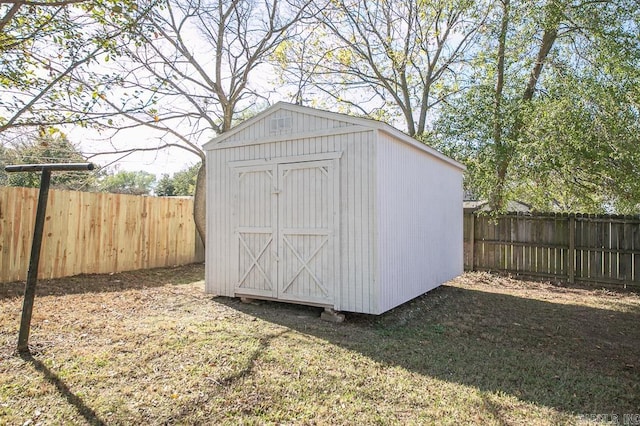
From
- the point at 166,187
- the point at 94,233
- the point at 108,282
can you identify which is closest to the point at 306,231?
the point at 108,282

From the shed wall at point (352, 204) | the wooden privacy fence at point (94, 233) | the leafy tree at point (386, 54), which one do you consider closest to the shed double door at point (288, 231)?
the shed wall at point (352, 204)

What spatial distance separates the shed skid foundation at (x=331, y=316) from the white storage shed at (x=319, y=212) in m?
0.11

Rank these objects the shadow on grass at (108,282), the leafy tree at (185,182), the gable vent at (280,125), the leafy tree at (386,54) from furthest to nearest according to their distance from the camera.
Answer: the leafy tree at (185,182) → the leafy tree at (386,54) → the shadow on grass at (108,282) → the gable vent at (280,125)

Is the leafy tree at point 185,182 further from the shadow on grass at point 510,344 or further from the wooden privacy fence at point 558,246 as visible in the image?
the shadow on grass at point 510,344

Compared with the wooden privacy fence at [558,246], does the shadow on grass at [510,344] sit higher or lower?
lower

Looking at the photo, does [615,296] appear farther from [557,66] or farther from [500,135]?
[557,66]

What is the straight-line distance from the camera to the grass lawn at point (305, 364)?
8.98 feet

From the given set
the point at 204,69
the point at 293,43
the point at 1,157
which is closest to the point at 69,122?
the point at 1,157

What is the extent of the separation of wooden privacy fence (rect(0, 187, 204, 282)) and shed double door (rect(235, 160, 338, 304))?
3.65 meters

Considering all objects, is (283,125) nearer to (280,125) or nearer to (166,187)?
(280,125)

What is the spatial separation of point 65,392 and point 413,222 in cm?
471

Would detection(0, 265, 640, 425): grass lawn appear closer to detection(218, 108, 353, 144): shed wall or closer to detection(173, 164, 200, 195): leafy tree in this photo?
detection(218, 108, 353, 144): shed wall

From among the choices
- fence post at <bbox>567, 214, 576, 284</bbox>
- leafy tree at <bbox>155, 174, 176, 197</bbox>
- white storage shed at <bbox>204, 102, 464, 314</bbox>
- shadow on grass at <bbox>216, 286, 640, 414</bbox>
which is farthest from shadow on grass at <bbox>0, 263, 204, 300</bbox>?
leafy tree at <bbox>155, 174, 176, 197</bbox>

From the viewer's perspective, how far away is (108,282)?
7.06 m
